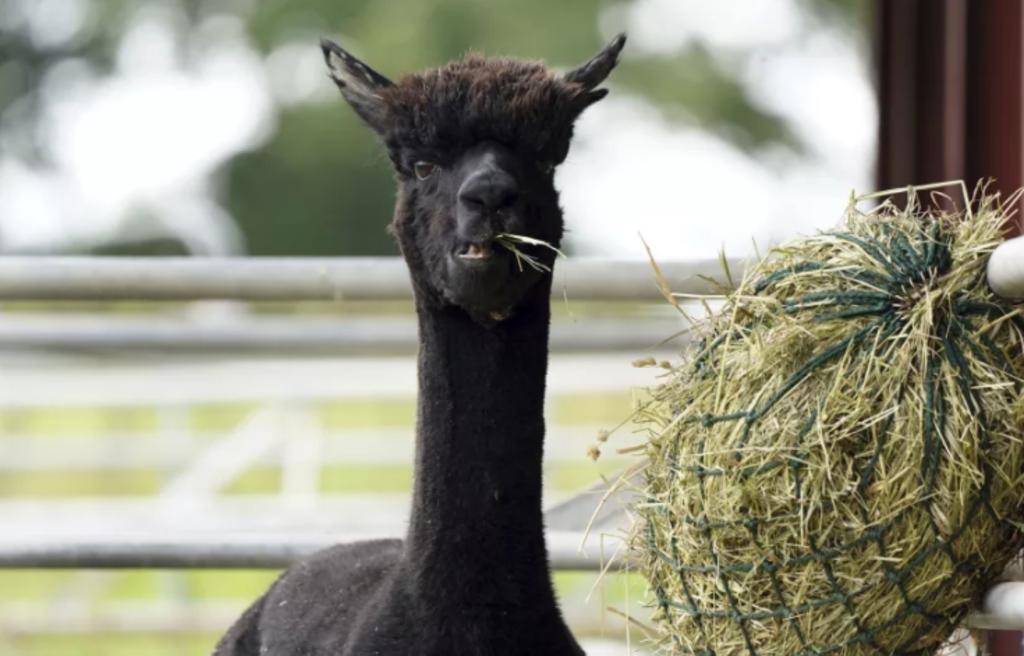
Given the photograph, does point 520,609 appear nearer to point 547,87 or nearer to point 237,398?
point 547,87

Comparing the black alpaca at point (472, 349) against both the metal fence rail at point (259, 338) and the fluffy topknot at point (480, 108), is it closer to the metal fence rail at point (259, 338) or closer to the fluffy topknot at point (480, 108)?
the fluffy topknot at point (480, 108)

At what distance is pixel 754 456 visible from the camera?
2.34 m

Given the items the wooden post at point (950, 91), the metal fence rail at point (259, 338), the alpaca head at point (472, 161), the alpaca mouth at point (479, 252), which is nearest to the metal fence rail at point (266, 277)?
the alpaca head at point (472, 161)

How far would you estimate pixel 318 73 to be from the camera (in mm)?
13602

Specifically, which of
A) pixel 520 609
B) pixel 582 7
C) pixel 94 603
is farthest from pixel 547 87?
pixel 582 7

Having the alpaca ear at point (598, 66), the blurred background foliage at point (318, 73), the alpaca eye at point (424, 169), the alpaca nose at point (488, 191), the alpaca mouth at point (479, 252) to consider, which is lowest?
the alpaca mouth at point (479, 252)

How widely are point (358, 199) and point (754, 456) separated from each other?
10.8 m

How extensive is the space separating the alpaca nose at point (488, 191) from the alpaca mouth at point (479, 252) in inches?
2.6

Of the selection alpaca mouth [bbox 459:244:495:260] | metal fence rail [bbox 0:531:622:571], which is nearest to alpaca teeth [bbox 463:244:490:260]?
alpaca mouth [bbox 459:244:495:260]

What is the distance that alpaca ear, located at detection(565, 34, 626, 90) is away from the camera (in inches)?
132

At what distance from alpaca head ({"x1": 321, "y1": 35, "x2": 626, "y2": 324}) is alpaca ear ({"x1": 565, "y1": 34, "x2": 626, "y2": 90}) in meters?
0.03

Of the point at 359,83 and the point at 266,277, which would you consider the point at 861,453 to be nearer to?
the point at 359,83

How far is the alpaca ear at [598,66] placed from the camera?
3.34 meters

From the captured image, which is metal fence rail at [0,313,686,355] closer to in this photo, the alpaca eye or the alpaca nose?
the alpaca eye
